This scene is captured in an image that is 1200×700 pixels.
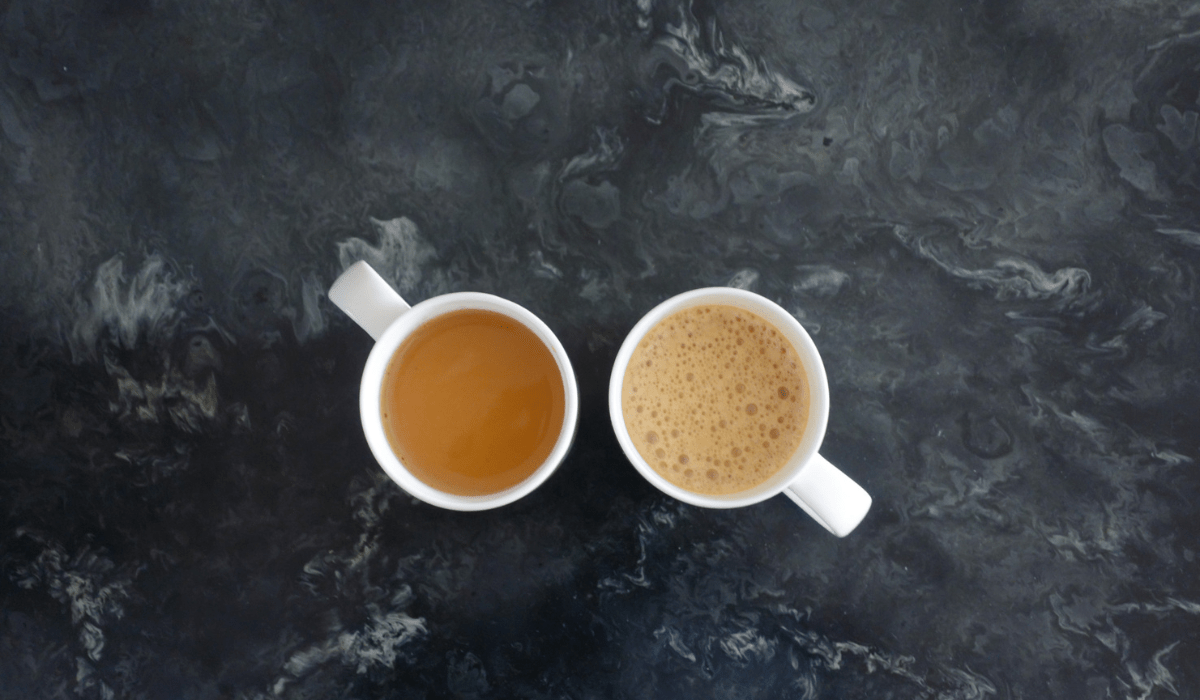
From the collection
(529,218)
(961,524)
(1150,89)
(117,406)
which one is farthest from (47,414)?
(1150,89)

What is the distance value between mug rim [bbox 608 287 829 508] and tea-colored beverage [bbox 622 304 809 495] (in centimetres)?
3

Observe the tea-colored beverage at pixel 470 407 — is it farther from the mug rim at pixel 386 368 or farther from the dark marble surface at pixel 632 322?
the dark marble surface at pixel 632 322

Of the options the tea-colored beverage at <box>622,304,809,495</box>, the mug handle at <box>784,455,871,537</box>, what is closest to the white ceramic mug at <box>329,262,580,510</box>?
the tea-colored beverage at <box>622,304,809,495</box>

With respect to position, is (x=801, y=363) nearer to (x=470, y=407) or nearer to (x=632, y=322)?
(x=632, y=322)

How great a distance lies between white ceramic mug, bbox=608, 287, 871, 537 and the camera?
1.02 meters

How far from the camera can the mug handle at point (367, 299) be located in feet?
3.40

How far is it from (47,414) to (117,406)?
118 mm

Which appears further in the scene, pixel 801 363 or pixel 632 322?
pixel 632 322

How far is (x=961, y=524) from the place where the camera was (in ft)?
4.01

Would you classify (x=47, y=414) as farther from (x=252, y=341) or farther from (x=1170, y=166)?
(x=1170, y=166)

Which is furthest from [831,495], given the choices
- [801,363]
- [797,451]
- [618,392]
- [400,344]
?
[400,344]

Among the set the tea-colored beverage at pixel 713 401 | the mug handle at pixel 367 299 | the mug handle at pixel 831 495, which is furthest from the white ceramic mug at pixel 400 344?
the mug handle at pixel 831 495

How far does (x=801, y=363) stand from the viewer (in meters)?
1.07

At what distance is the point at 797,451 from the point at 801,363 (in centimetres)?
13
